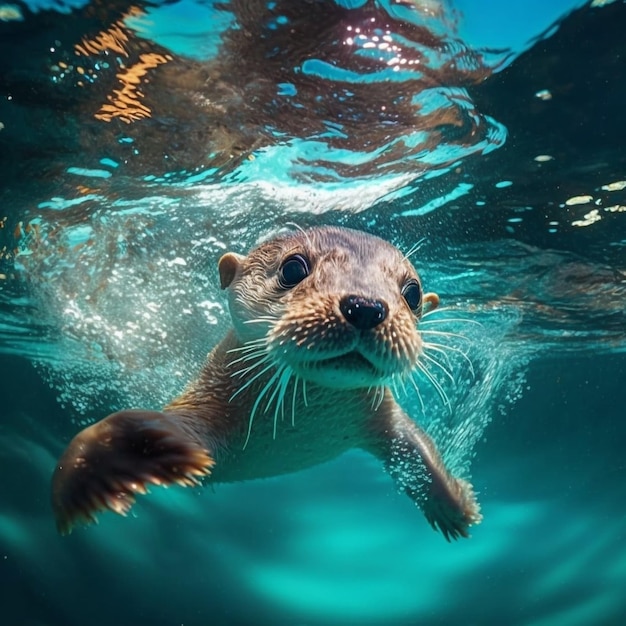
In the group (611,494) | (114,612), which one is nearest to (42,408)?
(114,612)

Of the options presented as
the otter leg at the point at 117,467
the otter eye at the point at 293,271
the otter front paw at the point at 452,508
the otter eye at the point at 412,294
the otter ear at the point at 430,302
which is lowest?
the otter leg at the point at 117,467

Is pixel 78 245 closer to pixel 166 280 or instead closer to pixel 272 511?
pixel 166 280

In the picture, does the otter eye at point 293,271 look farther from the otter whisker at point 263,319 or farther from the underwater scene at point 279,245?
the otter whisker at point 263,319

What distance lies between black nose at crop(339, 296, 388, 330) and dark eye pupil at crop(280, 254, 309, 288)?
81cm

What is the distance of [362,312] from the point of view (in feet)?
9.96

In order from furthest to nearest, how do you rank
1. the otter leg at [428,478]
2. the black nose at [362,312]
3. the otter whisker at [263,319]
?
the otter leg at [428,478] < the otter whisker at [263,319] < the black nose at [362,312]

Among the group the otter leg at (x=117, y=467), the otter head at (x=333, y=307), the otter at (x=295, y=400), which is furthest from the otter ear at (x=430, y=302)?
the otter leg at (x=117, y=467)

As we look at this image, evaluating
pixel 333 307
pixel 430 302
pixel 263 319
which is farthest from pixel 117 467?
pixel 430 302

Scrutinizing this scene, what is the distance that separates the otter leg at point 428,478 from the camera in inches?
205

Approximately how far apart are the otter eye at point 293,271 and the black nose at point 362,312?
809 mm

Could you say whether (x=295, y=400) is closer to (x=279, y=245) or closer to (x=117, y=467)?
(x=279, y=245)

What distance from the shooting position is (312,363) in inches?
127

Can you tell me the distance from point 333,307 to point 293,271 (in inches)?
33.0

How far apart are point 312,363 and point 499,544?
70.2ft
